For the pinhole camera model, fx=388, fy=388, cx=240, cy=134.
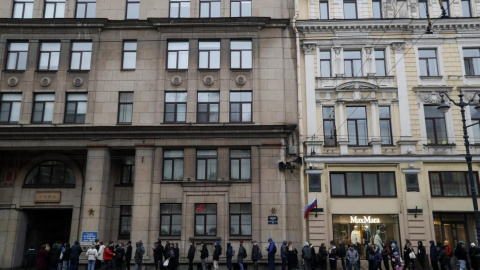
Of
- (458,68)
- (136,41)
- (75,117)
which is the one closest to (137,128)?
(75,117)

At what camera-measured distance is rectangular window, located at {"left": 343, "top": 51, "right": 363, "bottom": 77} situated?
27.6 metres

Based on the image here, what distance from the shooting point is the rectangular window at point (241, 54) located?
2817 centimetres

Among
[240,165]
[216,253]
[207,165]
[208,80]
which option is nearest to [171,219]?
[207,165]

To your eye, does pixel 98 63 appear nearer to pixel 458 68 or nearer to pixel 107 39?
pixel 107 39

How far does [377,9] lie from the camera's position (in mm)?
28500

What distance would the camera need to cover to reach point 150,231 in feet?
83.1

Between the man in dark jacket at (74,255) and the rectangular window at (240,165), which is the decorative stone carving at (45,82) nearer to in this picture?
the man in dark jacket at (74,255)

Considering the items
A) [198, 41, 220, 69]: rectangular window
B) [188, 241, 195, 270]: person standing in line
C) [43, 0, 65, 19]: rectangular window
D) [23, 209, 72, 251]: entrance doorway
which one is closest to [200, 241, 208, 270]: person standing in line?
[188, 241, 195, 270]: person standing in line

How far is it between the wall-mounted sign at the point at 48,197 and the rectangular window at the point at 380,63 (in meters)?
24.1

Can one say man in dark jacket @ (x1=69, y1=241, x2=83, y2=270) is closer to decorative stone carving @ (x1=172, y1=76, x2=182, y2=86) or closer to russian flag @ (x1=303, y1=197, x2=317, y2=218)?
decorative stone carving @ (x1=172, y1=76, x2=182, y2=86)

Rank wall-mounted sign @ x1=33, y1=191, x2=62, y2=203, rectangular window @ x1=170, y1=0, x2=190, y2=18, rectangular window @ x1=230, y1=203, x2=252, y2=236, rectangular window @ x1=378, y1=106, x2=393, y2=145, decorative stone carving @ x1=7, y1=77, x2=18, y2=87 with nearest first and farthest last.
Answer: rectangular window @ x1=230, y1=203, x2=252, y2=236 → rectangular window @ x1=378, y1=106, x2=393, y2=145 → wall-mounted sign @ x1=33, y1=191, x2=62, y2=203 → decorative stone carving @ x1=7, y1=77, x2=18, y2=87 → rectangular window @ x1=170, y1=0, x2=190, y2=18

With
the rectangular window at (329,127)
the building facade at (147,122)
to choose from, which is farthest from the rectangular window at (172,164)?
the rectangular window at (329,127)

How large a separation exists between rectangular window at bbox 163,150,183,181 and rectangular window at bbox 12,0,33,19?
1492cm

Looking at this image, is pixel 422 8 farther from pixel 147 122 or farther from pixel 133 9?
pixel 147 122
